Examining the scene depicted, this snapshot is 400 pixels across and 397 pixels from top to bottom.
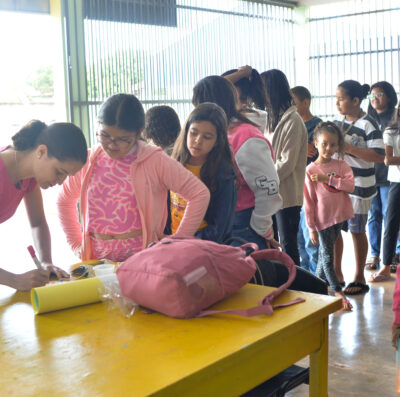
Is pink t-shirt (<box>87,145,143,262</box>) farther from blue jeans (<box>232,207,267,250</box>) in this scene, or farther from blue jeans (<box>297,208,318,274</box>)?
blue jeans (<box>297,208,318,274</box>)

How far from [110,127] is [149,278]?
81 centimetres

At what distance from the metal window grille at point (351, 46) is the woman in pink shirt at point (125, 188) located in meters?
5.32

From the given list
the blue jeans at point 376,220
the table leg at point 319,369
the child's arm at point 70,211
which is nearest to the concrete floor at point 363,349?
the blue jeans at point 376,220

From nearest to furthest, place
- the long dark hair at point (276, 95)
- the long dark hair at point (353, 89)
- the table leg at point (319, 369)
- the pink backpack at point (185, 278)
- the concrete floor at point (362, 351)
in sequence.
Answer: the pink backpack at point (185, 278), the table leg at point (319, 369), the concrete floor at point (362, 351), the long dark hair at point (276, 95), the long dark hair at point (353, 89)

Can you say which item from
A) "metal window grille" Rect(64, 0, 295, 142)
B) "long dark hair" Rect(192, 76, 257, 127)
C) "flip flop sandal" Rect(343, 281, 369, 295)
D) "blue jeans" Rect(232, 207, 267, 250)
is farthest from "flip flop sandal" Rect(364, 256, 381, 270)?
"long dark hair" Rect(192, 76, 257, 127)

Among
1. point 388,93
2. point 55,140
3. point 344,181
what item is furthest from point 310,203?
point 55,140

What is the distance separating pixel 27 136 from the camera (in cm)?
187

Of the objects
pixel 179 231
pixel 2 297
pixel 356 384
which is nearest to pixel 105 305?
pixel 2 297

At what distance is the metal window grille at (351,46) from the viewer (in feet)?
22.0

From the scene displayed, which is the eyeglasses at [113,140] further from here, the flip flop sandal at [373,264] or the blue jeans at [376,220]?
the flip flop sandal at [373,264]

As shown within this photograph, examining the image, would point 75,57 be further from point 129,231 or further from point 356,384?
point 356,384

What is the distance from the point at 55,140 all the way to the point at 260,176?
0.88 m

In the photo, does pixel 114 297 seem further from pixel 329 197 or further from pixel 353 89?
pixel 353 89

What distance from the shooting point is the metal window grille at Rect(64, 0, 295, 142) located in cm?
485
